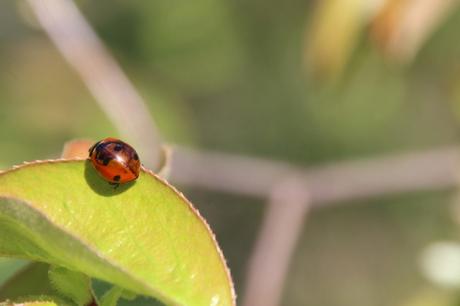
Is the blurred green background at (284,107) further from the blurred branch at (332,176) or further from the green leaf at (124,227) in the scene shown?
the green leaf at (124,227)

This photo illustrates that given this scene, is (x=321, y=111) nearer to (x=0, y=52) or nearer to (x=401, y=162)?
(x=0, y=52)

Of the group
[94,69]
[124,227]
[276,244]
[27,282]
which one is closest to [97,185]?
[124,227]

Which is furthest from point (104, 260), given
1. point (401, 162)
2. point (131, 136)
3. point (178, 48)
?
point (178, 48)

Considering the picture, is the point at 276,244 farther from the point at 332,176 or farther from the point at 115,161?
the point at 115,161

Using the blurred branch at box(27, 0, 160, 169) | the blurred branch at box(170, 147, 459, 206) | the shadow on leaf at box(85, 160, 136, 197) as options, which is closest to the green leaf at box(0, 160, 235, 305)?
the shadow on leaf at box(85, 160, 136, 197)

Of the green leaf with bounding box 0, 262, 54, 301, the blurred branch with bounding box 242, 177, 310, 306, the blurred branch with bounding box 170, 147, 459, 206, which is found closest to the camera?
the green leaf with bounding box 0, 262, 54, 301

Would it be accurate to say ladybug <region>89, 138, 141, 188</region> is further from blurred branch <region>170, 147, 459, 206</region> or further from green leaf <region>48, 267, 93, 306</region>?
blurred branch <region>170, 147, 459, 206</region>
